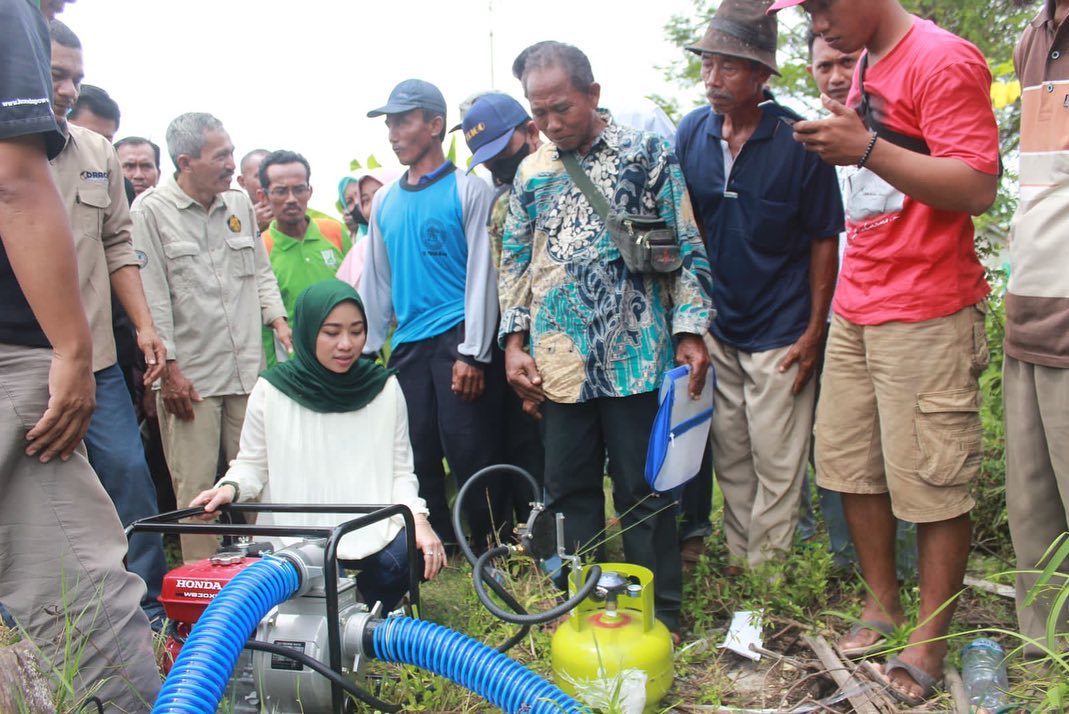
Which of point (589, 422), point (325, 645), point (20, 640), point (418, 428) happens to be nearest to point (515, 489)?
point (418, 428)

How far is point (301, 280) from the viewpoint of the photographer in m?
5.19

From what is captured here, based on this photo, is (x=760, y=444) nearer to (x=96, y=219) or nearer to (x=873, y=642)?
(x=873, y=642)

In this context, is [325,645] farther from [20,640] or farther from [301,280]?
[301,280]

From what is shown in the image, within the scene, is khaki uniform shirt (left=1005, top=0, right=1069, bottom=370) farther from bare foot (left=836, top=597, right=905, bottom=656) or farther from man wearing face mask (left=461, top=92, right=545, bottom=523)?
man wearing face mask (left=461, top=92, right=545, bottom=523)

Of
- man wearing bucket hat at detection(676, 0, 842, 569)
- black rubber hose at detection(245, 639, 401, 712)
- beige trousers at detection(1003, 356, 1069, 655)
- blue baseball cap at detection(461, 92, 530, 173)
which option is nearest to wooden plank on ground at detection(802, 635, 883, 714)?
beige trousers at detection(1003, 356, 1069, 655)

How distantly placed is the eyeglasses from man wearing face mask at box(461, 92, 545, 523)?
62.4 inches

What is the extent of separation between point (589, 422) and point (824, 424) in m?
0.86

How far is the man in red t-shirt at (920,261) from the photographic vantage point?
2.51 m

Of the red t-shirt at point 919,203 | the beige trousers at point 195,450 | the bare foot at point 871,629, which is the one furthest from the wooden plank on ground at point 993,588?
the beige trousers at point 195,450

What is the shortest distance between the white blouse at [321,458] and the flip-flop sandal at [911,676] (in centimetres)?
167

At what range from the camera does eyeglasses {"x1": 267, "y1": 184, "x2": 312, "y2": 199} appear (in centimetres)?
524

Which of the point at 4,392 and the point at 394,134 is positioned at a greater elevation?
the point at 394,134

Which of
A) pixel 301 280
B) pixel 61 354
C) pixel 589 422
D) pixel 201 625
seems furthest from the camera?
pixel 301 280

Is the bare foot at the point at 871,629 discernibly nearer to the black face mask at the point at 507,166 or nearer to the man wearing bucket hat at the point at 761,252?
the man wearing bucket hat at the point at 761,252
